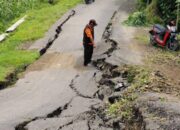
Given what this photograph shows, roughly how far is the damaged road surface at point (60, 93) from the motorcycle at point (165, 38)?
151 centimetres

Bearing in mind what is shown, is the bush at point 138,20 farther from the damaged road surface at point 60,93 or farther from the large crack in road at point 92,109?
the large crack in road at point 92,109

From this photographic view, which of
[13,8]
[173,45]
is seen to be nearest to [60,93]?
[173,45]

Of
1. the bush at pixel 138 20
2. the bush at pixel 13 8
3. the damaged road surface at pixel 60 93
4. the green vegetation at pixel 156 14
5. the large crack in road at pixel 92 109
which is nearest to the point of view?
the large crack in road at pixel 92 109

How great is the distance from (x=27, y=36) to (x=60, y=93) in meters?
7.90

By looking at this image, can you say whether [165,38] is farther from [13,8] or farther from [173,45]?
[13,8]

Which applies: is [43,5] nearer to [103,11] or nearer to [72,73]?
[103,11]

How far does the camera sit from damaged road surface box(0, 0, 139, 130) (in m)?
10.3

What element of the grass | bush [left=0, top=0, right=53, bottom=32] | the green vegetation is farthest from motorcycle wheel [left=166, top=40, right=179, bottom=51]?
bush [left=0, top=0, right=53, bottom=32]

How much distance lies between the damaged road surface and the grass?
0.54 m

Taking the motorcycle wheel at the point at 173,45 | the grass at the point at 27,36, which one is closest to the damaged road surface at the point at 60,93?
the grass at the point at 27,36

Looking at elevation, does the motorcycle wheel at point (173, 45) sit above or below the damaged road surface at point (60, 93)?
below

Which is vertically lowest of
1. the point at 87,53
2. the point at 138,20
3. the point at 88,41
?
the point at 138,20

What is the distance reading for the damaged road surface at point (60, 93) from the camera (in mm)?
10344

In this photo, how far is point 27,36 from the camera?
19.9 metres
